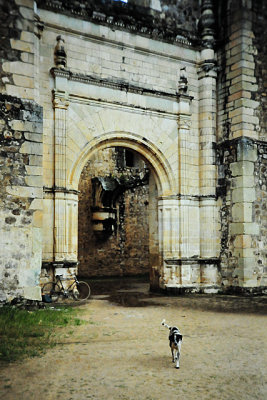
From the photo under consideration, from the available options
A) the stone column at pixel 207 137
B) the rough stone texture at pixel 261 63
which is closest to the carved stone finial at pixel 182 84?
the stone column at pixel 207 137

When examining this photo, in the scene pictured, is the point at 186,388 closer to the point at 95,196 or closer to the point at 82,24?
the point at 82,24

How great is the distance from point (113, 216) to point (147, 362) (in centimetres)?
1260

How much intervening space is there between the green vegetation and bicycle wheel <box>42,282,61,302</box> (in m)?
1.32

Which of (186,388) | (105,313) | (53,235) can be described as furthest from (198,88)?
(186,388)

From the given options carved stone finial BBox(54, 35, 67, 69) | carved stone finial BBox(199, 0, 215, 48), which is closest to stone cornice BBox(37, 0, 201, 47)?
carved stone finial BBox(199, 0, 215, 48)

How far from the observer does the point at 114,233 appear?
17.9m

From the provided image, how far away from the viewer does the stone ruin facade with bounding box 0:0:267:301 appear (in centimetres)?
937

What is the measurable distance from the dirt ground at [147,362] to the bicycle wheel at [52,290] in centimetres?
122

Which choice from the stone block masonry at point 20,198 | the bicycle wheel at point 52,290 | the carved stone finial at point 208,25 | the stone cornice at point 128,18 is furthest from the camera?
the carved stone finial at point 208,25

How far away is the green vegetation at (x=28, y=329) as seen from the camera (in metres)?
4.82

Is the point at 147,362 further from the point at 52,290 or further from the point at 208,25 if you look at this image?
the point at 208,25

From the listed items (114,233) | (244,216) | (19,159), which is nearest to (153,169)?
(244,216)

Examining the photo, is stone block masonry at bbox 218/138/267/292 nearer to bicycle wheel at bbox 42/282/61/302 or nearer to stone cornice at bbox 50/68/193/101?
stone cornice at bbox 50/68/193/101

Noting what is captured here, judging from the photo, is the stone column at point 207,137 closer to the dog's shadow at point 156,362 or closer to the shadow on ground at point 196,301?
the shadow on ground at point 196,301
